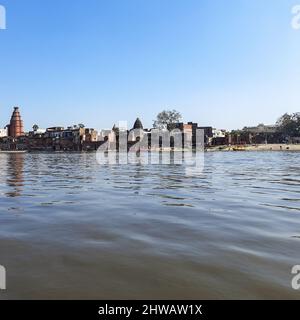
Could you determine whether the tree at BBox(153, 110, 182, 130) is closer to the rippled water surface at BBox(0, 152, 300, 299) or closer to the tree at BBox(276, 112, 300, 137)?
the tree at BBox(276, 112, 300, 137)

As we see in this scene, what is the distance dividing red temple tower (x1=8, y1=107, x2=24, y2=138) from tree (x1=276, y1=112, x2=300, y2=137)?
124262 millimetres

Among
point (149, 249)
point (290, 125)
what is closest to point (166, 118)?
point (290, 125)

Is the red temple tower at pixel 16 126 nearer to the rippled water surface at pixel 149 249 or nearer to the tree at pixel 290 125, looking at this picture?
the tree at pixel 290 125

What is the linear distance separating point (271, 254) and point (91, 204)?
6145 mm

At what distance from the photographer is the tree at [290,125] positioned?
6093 inches

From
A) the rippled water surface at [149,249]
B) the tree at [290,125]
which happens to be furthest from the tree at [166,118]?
the rippled water surface at [149,249]

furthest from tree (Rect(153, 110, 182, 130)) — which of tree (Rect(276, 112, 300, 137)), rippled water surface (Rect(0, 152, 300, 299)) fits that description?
rippled water surface (Rect(0, 152, 300, 299))

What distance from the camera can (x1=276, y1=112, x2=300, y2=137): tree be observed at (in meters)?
155

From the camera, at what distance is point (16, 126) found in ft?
516

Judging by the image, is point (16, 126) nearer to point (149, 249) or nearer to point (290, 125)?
point (290, 125)

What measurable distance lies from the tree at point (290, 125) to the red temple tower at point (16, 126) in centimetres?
12426
